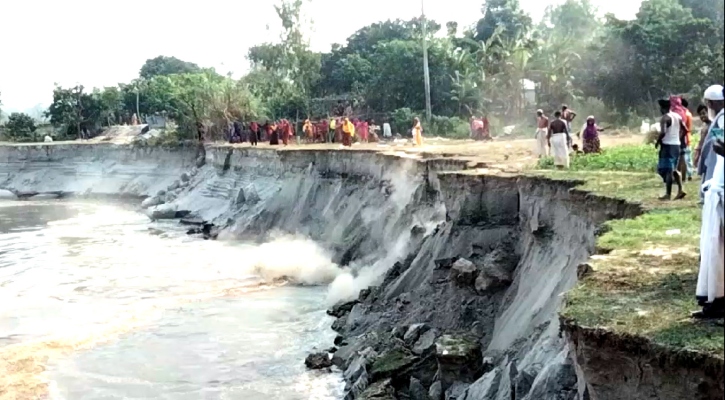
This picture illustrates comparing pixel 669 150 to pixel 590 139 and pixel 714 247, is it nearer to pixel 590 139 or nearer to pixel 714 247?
pixel 714 247

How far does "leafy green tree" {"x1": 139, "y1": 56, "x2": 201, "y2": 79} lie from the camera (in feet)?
345

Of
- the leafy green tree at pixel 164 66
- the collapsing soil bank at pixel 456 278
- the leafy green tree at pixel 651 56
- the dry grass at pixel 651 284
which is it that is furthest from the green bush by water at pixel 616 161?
the leafy green tree at pixel 164 66

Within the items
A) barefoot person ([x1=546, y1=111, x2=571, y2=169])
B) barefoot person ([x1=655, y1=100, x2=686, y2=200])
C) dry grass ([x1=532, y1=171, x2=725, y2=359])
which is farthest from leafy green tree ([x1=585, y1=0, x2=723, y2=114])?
dry grass ([x1=532, y1=171, x2=725, y2=359])

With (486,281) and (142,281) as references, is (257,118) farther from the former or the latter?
(486,281)

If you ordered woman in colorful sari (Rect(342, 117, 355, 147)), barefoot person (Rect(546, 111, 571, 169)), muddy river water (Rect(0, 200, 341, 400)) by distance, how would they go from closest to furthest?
1. muddy river water (Rect(0, 200, 341, 400))
2. barefoot person (Rect(546, 111, 571, 169))
3. woman in colorful sari (Rect(342, 117, 355, 147))

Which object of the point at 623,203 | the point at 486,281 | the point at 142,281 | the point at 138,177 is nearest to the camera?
the point at 623,203

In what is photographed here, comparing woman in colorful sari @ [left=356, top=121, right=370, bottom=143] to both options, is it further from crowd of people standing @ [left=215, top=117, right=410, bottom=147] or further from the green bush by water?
the green bush by water

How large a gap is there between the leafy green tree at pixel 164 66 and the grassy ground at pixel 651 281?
97115 millimetres

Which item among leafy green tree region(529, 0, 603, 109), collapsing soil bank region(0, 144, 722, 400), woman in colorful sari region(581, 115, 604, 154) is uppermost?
leafy green tree region(529, 0, 603, 109)

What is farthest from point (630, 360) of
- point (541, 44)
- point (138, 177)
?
point (138, 177)

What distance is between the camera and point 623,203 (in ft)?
40.7

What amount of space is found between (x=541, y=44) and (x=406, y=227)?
26.6 metres

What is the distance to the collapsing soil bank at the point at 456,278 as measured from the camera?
27.9ft

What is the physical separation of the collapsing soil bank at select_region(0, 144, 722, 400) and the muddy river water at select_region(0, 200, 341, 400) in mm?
1185
